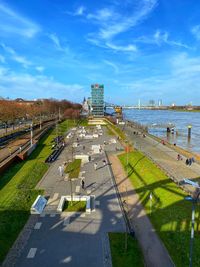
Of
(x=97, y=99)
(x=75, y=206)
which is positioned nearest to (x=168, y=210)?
(x=75, y=206)

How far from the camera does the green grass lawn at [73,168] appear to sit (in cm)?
3373

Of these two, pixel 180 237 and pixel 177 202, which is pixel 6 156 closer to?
pixel 177 202

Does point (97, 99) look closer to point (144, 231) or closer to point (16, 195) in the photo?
point (16, 195)

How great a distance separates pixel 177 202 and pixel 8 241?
12852mm

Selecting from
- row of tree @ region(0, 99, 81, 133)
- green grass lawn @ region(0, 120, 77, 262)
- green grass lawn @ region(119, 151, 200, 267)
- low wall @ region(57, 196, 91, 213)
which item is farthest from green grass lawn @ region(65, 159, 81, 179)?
row of tree @ region(0, 99, 81, 133)

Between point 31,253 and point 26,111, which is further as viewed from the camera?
point 26,111

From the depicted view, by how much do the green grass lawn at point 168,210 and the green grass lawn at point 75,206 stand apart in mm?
5063

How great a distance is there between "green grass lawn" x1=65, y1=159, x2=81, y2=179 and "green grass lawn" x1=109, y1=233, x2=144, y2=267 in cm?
1527

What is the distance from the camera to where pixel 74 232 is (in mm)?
18672

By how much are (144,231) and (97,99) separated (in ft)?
542

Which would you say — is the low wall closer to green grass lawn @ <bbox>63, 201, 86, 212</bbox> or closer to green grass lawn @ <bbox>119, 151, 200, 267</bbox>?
green grass lawn @ <bbox>63, 201, 86, 212</bbox>

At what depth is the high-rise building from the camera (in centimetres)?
17462

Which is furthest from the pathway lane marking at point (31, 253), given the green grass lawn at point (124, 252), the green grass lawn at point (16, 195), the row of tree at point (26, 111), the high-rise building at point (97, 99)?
the high-rise building at point (97, 99)

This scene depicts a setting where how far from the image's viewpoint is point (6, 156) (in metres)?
38.7
